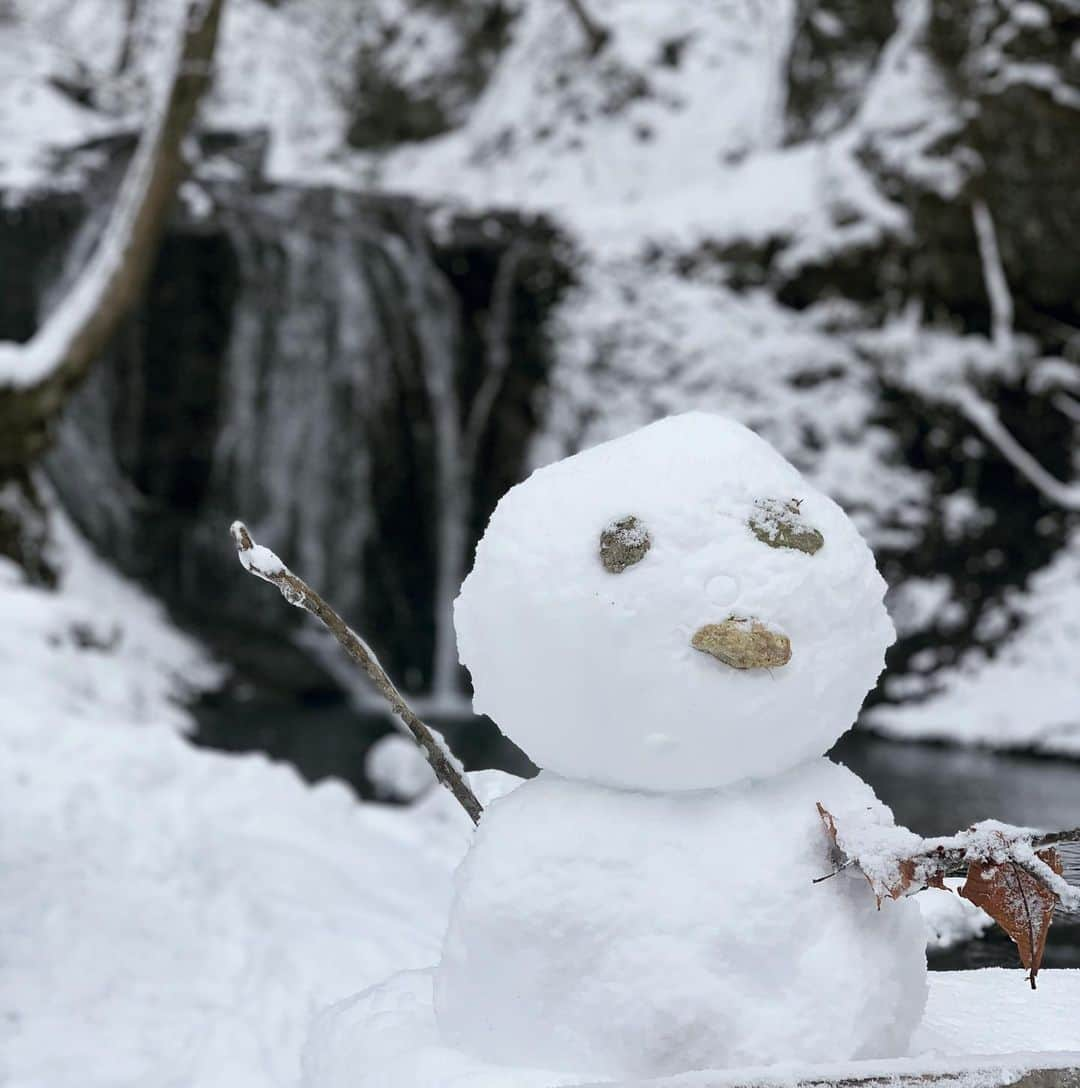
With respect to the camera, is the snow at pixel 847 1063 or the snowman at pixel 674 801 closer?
the snow at pixel 847 1063

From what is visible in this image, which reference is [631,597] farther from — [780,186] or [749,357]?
[780,186]

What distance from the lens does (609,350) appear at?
8750 mm

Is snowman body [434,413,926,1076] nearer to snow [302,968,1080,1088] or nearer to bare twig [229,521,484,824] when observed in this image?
snow [302,968,1080,1088]

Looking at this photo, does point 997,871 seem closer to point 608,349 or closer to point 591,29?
point 608,349

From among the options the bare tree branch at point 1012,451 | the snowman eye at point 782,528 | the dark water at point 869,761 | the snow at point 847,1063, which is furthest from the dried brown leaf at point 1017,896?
the bare tree branch at point 1012,451

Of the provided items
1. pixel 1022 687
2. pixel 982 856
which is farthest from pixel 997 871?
pixel 1022 687

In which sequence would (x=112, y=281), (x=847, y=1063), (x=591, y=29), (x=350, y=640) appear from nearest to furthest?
(x=847, y=1063) → (x=350, y=640) → (x=112, y=281) → (x=591, y=29)

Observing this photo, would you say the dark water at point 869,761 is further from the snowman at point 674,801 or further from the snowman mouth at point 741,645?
the snowman mouth at point 741,645

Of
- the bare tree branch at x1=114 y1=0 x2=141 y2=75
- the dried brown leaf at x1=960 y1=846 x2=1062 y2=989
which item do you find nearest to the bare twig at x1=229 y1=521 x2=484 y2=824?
the dried brown leaf at x1=960 y1=846 x2=1062 y2=989

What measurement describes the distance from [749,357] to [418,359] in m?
2.41

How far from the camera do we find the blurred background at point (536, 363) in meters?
7.93

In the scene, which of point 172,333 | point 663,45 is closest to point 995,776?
point 172,333

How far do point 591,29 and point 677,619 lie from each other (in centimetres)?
1130

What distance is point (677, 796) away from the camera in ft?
4.41
